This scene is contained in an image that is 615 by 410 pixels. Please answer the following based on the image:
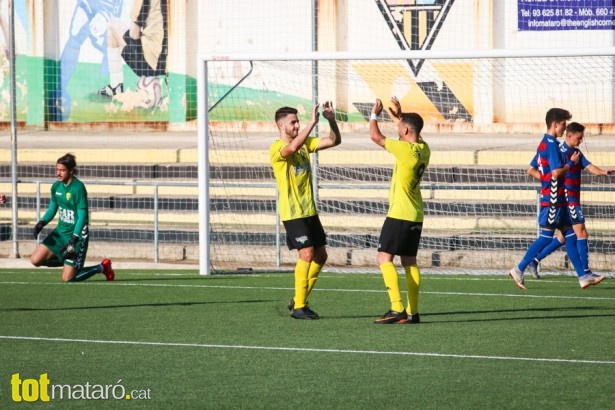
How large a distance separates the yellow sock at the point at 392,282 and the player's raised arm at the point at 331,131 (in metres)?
1.25

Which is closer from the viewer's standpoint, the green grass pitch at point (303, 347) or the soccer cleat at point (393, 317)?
the green grass pitch at point (303, 347)

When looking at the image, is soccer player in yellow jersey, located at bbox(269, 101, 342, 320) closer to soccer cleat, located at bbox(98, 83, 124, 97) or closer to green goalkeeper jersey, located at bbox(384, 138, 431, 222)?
green goalkeeper jersey, located at bbox(384, 138, 431, 222)

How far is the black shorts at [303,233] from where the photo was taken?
11141 mm

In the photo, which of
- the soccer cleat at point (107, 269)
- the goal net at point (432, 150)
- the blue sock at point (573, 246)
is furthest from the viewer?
the goal net at point (432, 150)

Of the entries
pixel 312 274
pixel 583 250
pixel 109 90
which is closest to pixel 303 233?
pixel 312 274

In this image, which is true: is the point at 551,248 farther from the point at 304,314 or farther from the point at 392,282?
the point at 304,314

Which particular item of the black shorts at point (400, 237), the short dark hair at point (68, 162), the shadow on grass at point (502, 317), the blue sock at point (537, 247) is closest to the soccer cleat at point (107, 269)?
the short dark hair at point (68, 162)

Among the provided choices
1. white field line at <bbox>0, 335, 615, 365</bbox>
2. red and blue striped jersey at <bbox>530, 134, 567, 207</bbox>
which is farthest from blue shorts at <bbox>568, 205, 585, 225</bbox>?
white field line at <bbox>0, 335, 615, 365</bbox>

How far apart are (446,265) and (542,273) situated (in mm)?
1406

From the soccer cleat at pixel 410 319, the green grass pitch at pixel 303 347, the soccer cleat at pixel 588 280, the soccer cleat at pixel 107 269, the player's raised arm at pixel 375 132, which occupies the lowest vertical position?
the green grass pitch at pixel 303 347

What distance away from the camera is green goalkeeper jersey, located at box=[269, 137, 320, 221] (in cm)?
1117

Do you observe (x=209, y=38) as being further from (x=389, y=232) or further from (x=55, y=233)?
(x=389, y=232)

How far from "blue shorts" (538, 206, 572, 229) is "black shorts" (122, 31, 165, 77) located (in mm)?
16508

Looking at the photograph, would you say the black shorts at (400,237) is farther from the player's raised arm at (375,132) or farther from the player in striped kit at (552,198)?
the player in striped kit at (552,198)
